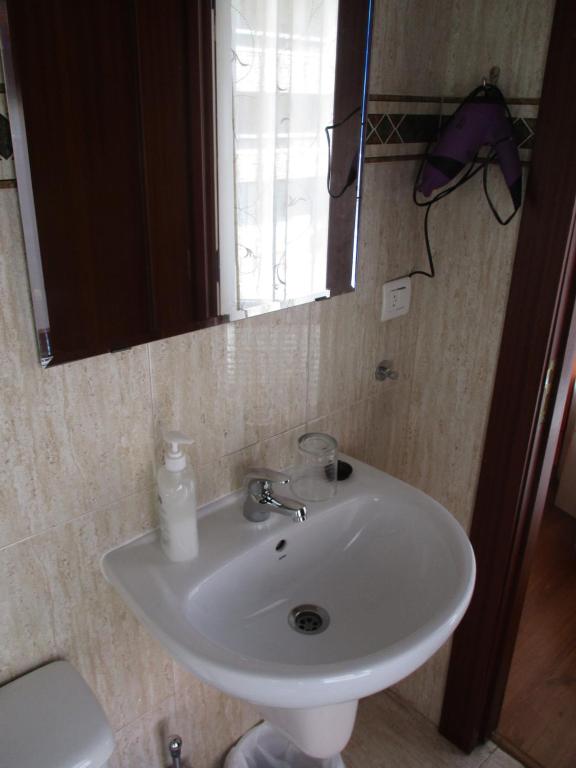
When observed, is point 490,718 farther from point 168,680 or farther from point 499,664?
point 168,680

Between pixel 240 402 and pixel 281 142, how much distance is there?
461 mm

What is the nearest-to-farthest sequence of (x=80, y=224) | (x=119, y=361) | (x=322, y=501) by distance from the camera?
(x=80, y=224) → (x=119, y=361) → (x=322, y=501)

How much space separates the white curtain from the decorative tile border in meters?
0.14

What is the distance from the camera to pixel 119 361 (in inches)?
38.4

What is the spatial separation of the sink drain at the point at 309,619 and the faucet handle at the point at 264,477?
24 centimetres

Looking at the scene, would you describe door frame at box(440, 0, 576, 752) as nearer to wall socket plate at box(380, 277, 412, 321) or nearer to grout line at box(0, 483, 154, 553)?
wall socket plate at box(380, 277, 412, 321)

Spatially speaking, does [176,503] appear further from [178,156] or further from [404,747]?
[404,747]

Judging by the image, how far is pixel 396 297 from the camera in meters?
1.44

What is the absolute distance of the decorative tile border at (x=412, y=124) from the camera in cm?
121

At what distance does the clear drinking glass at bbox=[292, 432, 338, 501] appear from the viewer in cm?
127

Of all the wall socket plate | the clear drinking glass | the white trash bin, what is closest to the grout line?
the clear drinking glass

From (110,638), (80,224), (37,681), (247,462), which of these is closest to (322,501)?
(247,462)

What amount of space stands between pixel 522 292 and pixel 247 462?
650mm

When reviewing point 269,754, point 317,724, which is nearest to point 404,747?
point 269,754
